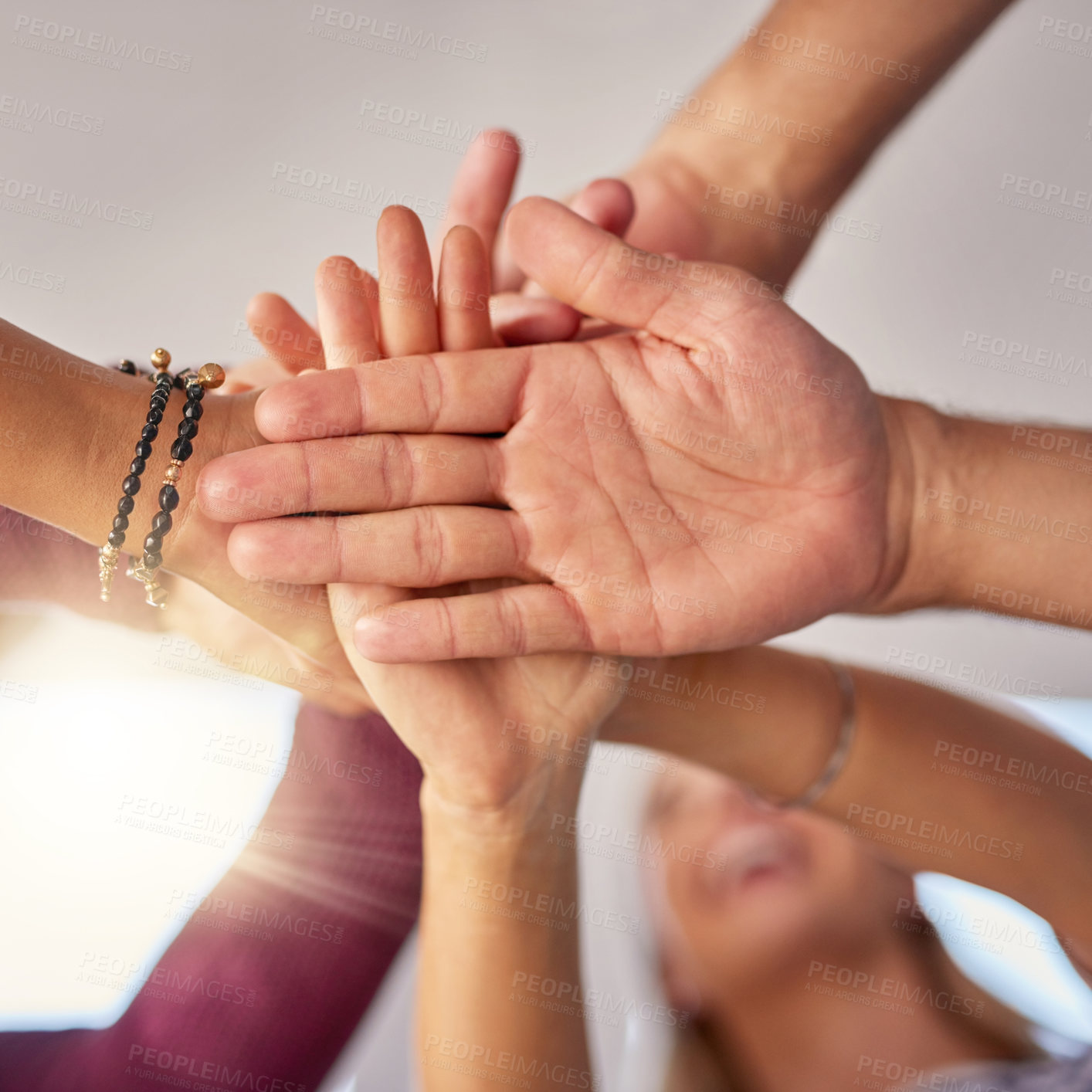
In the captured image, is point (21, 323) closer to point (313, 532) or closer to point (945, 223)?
point (313, 532)

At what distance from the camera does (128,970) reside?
54.4 inches

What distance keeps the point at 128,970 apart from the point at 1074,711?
2.13 metres

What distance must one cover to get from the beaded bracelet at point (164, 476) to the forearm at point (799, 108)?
0.85 m

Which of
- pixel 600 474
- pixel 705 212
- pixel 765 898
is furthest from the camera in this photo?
pixel 765 898

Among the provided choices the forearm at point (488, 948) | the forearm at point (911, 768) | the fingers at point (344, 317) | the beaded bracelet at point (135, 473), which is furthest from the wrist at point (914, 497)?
the beaded bracelet at point (135, 473)

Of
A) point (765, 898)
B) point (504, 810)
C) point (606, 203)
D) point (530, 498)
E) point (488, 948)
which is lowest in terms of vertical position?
point (765, 898)

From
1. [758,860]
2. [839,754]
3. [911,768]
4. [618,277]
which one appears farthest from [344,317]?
[758,860]

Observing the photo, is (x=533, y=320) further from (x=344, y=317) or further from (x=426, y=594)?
(x=426, y=594)

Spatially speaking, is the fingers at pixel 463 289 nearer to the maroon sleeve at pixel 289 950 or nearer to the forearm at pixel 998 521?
the forearm at pixel 998 521

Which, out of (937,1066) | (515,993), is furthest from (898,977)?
(515,993)

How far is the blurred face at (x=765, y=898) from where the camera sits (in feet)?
5.71

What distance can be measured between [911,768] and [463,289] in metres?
1.04

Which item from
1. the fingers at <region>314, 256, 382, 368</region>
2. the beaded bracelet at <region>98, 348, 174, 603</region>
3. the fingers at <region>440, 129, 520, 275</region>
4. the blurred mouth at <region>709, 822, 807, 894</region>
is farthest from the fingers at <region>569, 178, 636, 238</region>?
the blurred mouth at <region>709, 822, 807, 894</region>

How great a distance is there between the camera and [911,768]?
1366mm
